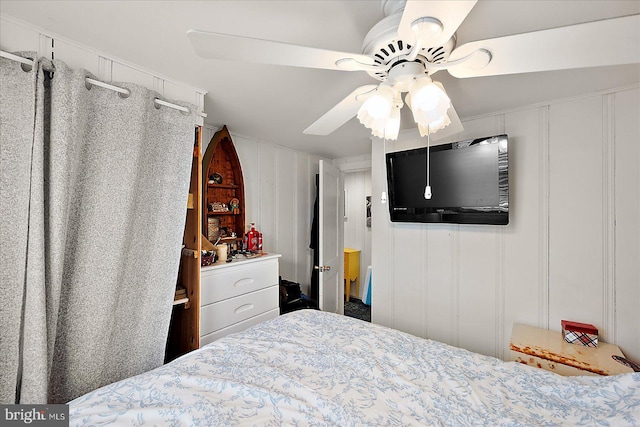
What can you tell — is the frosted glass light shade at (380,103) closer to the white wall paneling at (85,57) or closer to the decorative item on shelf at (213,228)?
the white wall paneling at (85,57)

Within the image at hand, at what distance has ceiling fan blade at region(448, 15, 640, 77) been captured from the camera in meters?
0.73

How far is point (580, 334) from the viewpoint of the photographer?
1707 millimetres

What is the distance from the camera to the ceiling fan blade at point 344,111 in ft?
3.66

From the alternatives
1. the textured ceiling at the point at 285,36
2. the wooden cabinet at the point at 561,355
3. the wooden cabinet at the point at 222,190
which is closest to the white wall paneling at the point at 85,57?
the textured ceiling at the point at 285,36

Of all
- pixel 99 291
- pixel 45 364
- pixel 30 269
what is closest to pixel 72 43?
pixel 30 269

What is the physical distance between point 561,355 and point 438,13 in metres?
1.97

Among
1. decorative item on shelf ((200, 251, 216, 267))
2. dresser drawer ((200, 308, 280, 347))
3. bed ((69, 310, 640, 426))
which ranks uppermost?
decorative item on shelf ((200, 251, 216, 267))

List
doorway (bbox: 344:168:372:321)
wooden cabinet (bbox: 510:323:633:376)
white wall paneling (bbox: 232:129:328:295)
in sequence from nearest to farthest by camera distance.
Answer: wooden cabinet (bbox: 510:323:633:376)
white wall paneling (bbox: 232:129:328:295)
doorway (bbox: 344:168:372:321)

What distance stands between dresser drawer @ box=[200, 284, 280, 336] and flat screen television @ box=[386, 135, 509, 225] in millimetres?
1343

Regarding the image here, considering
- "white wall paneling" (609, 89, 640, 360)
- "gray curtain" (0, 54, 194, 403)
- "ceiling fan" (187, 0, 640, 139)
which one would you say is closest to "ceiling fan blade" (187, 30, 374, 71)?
"ceiling fan" (187, 0, 640, 139)

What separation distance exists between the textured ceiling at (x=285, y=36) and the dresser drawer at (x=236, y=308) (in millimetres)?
1503

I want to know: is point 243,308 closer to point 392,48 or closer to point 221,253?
point 221,253

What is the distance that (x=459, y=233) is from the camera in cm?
229

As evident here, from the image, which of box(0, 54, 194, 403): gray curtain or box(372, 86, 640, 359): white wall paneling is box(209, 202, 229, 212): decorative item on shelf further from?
box(372, 86, 640, 359): white wall paneling
